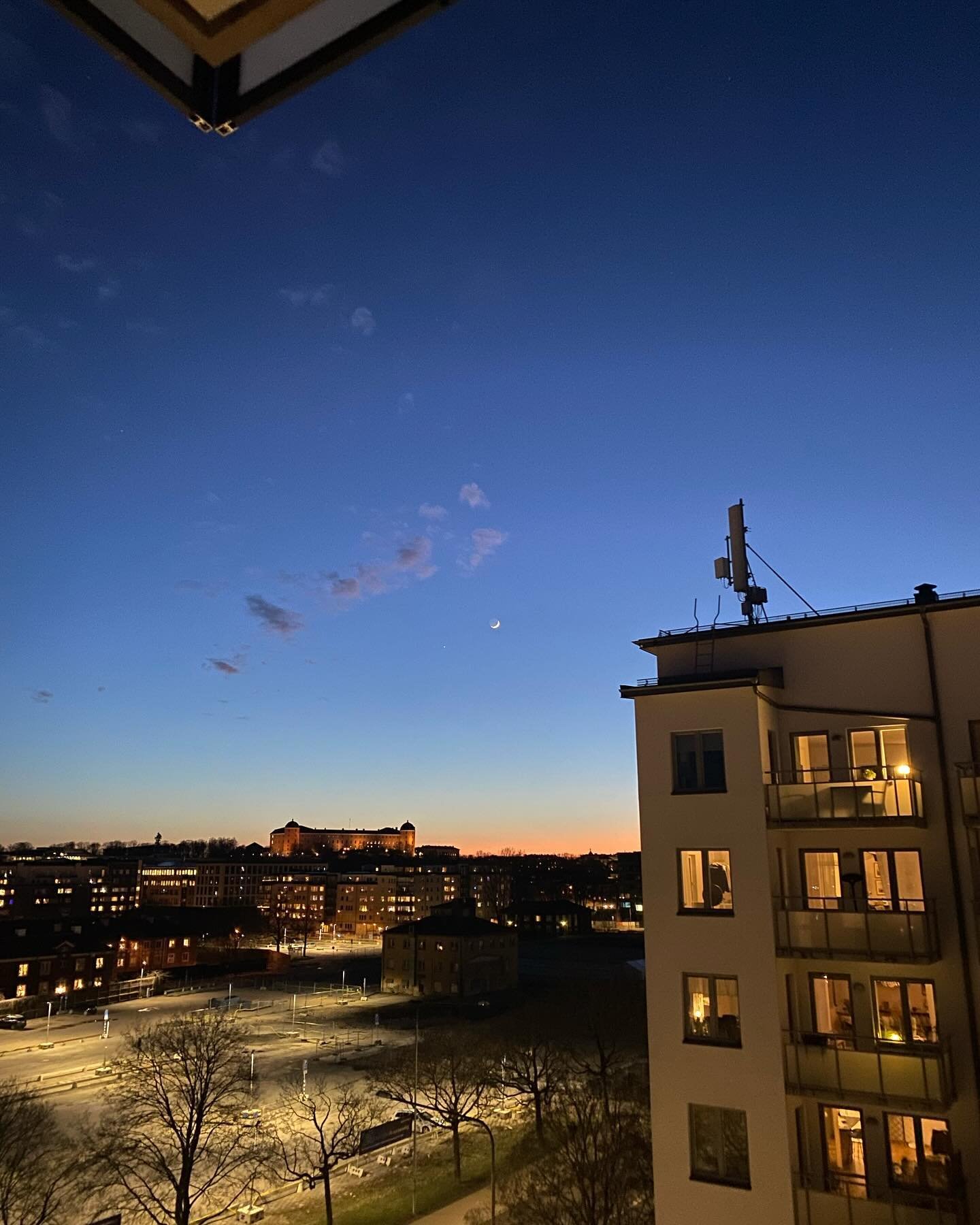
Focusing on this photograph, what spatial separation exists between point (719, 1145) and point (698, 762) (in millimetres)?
7296

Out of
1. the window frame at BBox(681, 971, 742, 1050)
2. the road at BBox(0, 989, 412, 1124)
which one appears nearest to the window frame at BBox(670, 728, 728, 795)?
the window frame at BBox(681, 971, 742, 1050)

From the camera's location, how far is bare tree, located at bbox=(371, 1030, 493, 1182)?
41.0 metres

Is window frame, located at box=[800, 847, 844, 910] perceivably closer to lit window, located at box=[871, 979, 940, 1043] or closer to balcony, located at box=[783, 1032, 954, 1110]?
lit window, located at box=[871, 979, 940, 1043]

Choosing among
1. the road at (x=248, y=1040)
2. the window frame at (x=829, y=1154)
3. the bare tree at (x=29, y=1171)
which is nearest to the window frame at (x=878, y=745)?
the window frame at (x=829, y=1154)

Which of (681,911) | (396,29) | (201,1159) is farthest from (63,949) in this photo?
(396,29)

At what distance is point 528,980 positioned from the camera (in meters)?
97.9

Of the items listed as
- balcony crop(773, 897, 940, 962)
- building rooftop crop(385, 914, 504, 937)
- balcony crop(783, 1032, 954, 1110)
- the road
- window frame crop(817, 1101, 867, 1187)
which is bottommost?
the road

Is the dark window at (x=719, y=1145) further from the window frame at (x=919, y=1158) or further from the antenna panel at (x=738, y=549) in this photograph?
the antenna panel at (x=738, y=549)

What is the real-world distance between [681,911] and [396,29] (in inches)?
693

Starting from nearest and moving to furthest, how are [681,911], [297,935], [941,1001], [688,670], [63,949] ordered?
[941,1001] → [681,911] → [688,670] → [63,949] → [297,935]

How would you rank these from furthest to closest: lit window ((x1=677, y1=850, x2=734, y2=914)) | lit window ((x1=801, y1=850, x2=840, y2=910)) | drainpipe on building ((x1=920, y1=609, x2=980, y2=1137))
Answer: lit window ((x1=801, y1=850, x2=840, y2=910)), lit window ((x1=677, y1=850, x2=734, y2=914)), drainpipe on building ((x1=920, y1=609, x2=980, y2=1137))

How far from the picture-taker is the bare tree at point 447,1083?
41.0m

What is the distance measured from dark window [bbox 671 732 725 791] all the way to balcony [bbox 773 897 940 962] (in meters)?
2.62

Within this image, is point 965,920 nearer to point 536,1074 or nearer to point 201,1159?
point 536,1074
